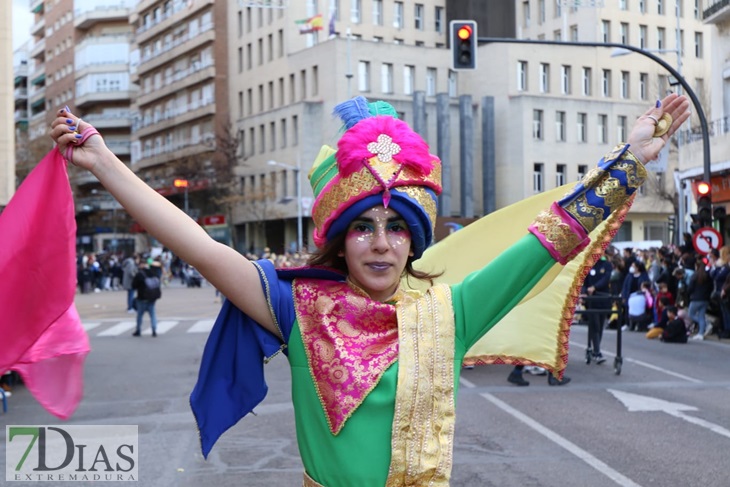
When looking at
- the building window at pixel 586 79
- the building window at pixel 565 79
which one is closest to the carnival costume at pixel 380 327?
the building window at pixel 565 79

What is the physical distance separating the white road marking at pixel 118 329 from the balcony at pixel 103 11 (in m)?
66.5

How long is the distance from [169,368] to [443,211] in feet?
143

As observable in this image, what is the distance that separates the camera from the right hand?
3070 millimetres

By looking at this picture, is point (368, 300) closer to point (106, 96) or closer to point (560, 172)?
point (560, 172)

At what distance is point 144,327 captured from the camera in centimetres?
2503

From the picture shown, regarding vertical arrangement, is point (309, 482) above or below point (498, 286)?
below

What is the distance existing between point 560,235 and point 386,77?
57.4 m

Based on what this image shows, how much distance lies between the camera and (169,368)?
1541cm

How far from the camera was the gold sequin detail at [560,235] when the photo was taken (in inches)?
117

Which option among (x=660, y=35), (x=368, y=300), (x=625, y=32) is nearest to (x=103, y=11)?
(x=625, y=32)

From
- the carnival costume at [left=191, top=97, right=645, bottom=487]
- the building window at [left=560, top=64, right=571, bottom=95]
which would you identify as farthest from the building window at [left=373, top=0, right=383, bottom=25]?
the carnival costume at [left=191, top=97, right=645, bottom=487]

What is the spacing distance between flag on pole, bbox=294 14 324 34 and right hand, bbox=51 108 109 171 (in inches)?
2143

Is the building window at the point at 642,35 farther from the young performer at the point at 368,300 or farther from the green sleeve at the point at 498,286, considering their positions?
the green sleeve at the point at 498,286

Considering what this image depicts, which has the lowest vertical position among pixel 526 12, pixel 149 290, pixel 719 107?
pixel 149 290
